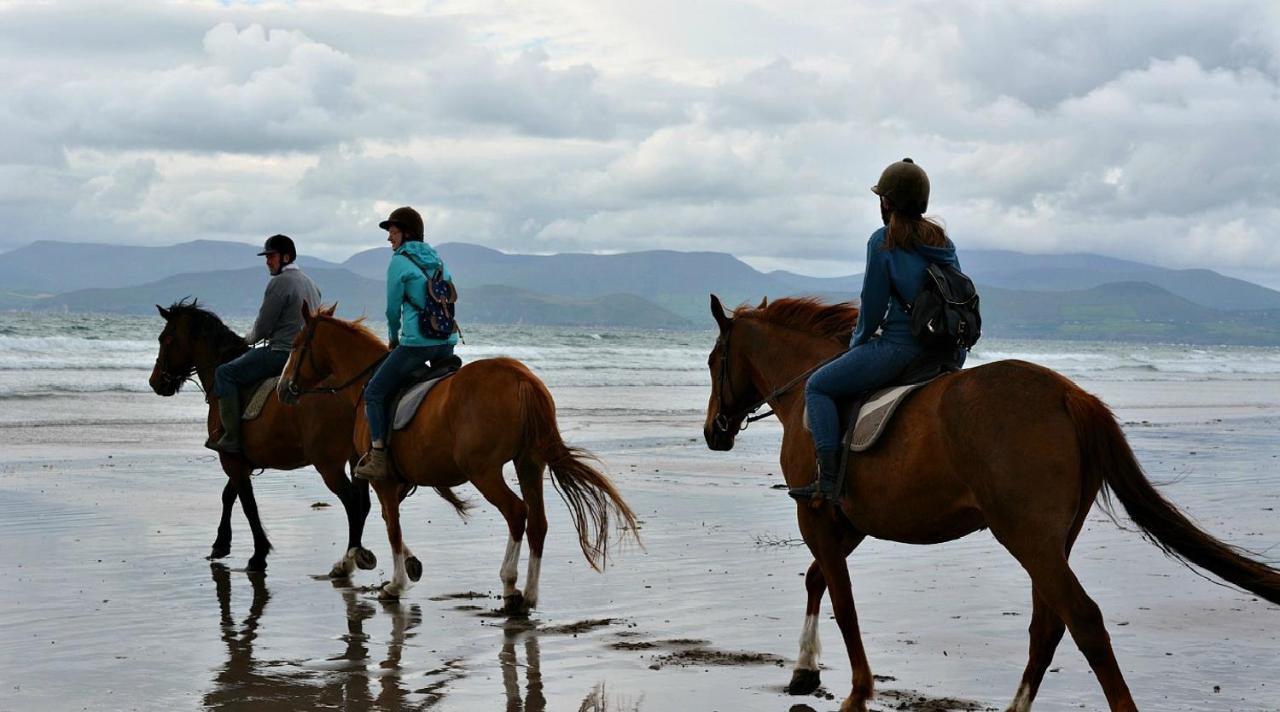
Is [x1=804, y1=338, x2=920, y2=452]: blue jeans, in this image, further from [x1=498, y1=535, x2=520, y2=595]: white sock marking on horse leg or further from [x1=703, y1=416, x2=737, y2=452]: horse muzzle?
[x1=498, y1=535, x2=520, y2=595]: white sock marking on horse leg

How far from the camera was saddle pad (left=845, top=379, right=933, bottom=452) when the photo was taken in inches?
227

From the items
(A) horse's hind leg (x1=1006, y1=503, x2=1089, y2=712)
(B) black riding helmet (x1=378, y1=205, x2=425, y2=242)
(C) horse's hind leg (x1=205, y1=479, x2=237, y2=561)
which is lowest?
(C) horse's hind leg (x1=205, y1=479, x2=237, y2=561)

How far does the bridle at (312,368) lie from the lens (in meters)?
9.47

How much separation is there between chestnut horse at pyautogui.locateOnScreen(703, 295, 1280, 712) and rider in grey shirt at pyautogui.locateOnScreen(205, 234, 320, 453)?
5.33 m

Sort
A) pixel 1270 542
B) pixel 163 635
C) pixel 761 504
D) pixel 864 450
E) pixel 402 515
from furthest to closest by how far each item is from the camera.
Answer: pixel 761 504 < pixel 402 515 < pixel 1270 542 < pixel 163 635 < pixel 864 450

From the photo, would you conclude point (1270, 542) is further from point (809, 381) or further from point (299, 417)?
point (299, 417)

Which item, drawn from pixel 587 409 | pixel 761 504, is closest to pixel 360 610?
pixel 761 504

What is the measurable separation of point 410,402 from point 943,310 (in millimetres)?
4174

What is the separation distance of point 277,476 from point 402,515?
13.0ft

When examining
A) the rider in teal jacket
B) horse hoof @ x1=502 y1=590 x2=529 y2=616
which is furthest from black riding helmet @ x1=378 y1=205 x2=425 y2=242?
horse hoof @ x1=502 y1=590 x2=529 y2=616

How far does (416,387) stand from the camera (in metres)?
8.90

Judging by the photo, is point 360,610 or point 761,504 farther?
point 761,504

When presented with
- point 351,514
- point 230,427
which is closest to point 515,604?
point 351,514

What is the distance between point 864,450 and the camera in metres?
5.84
